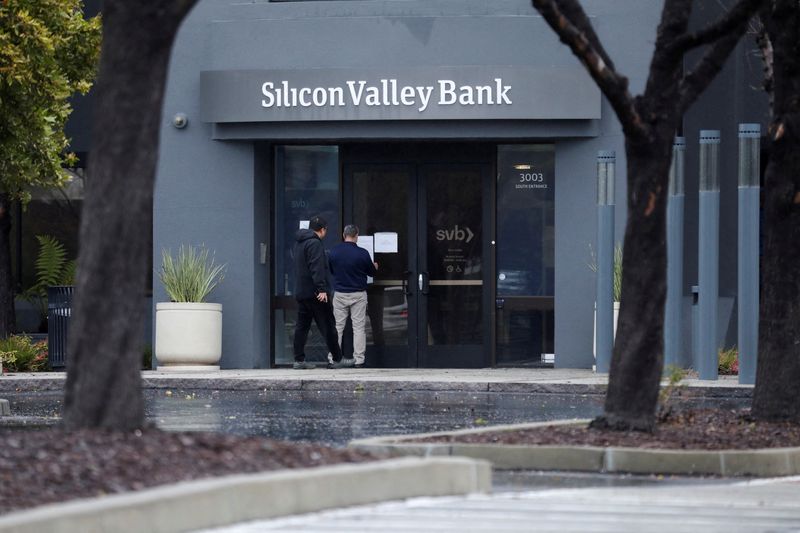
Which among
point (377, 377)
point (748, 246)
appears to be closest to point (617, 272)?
point (748, 246)

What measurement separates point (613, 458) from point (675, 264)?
27.7 ft

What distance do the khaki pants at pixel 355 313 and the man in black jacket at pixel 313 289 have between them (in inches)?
4.7

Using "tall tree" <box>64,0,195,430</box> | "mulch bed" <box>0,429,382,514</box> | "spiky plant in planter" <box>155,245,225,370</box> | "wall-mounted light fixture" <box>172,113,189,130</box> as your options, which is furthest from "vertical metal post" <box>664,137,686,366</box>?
"tall tree" <box>64,0,195,430</box>

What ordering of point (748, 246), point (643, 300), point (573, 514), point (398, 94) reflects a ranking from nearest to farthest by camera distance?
point (573, 514) < point (643, 300) < point (748, 246) < point (398, 94)

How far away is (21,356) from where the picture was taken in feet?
67.8

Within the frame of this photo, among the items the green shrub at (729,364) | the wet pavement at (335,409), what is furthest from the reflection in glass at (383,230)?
the green shrub at (729,364)

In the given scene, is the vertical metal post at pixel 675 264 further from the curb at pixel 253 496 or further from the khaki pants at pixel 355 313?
the curb at pixel 253 496

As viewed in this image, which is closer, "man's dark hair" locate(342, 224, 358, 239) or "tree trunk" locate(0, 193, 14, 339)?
"man's dark hair" locate(342, 224, 358, 239)

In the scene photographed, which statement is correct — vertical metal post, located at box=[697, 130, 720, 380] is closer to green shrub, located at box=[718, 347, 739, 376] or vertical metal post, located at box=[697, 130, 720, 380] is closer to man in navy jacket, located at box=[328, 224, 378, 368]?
green shrub, located at box=[718, 347, 739, 376]

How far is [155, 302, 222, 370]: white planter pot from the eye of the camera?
20500 millimetres

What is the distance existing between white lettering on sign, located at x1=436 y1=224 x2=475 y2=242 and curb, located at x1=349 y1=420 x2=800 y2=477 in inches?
463

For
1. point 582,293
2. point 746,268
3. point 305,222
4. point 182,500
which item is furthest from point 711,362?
point 182,500

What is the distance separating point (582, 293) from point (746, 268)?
4.05m

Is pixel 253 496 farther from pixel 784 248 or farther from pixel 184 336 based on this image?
pixel 184 336
